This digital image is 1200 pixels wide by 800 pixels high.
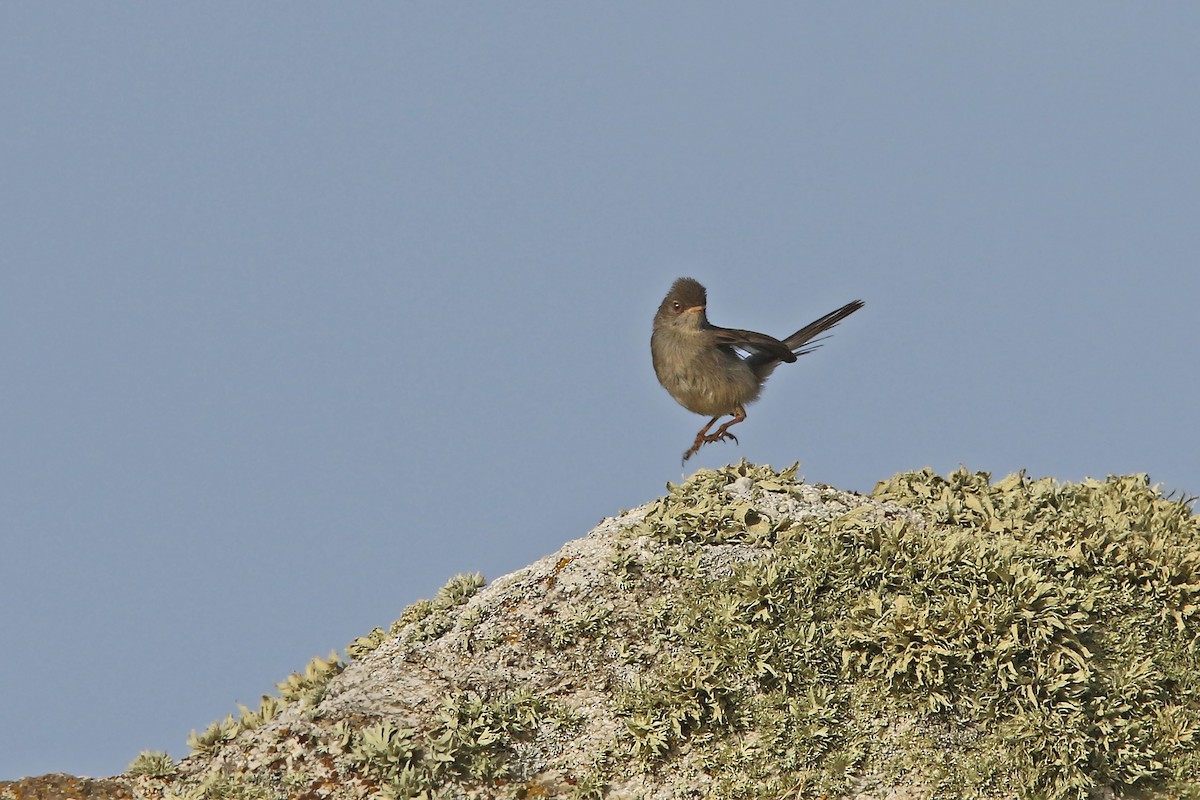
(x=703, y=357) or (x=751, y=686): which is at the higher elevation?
(x=703, y=357)

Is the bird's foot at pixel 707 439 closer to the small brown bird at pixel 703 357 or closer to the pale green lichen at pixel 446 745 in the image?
the small brown bird at pixel 703 357

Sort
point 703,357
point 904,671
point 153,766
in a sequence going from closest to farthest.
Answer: point 904,671, point 153,766, point 703,357

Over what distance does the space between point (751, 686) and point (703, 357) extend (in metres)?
4.30

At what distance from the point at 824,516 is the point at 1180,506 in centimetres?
402

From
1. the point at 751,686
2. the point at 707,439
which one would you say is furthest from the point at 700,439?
the point at 751,686

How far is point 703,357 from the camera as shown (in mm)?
12430

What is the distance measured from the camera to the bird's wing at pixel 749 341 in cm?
1255

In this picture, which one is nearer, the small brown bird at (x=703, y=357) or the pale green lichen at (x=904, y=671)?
the pale green lichen at (x=904, y=671)

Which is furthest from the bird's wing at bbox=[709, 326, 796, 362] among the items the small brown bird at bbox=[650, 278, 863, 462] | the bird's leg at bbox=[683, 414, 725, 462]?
the bird's leg at bbox=[683, 414, 725, 462]

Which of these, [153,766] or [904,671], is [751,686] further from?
[153,766]

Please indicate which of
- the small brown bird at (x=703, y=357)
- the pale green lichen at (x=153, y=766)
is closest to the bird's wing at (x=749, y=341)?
the small brown bird at (x=703, y=357)

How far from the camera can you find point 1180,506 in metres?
11.9

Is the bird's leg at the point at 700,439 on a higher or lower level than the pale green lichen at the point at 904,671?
higher

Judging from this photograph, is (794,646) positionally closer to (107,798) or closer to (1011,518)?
(1011,518)
